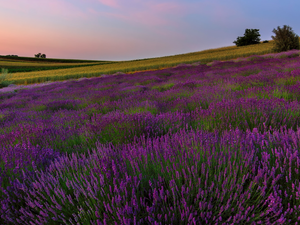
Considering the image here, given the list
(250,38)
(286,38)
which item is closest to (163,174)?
(286,38)

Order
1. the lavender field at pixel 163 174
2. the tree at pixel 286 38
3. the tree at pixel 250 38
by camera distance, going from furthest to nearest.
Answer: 1. the tree at pixel 250 38
2. the tree at pixel 286 38
3. the lavender field at pixel 163 174

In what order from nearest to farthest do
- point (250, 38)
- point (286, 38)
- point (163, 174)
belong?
point (163, 174) → point (286, 38) → point (250, 38)

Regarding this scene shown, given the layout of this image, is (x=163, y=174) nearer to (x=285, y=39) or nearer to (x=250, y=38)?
(x=285, y=39)

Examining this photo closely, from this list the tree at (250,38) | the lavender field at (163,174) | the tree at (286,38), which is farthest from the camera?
the tree at (250,38)

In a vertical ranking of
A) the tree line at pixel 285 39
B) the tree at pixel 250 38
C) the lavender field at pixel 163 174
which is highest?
the tree at pixel 250 38

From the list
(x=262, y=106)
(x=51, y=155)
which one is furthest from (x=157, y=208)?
(x=262, y=106)

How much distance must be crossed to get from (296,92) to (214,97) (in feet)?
4.32

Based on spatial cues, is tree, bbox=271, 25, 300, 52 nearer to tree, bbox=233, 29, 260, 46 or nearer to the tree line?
the tree line

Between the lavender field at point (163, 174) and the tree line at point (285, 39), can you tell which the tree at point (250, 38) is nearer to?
the tree line at point (285, 39)

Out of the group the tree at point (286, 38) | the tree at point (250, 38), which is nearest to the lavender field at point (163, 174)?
the tree at point (286, 38)

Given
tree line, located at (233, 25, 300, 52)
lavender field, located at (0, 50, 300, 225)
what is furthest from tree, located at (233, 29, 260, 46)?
lavender field, located at (0, 50, 300, 225)

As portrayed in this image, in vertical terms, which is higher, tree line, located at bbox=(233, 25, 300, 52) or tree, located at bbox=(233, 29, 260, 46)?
tree, located at bbox=(233, 29, 260, 46)

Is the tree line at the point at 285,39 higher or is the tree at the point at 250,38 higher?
the tree at the point at 250,38

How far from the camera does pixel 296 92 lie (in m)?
Answer: 3.16
